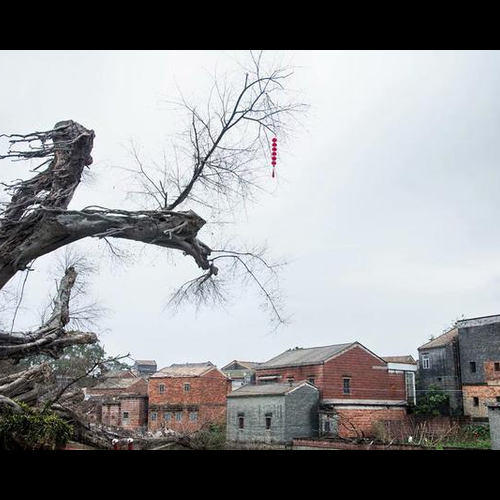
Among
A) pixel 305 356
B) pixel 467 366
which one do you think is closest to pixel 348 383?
pixel 305 356

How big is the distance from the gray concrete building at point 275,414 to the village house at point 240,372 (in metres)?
2.67

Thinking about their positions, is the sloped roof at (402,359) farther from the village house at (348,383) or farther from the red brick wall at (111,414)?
the red brick wall at (111,414)

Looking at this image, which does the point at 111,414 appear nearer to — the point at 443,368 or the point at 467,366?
the point at 443,368

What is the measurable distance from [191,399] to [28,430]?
8431 millimetres

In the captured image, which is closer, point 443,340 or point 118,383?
point 118,383

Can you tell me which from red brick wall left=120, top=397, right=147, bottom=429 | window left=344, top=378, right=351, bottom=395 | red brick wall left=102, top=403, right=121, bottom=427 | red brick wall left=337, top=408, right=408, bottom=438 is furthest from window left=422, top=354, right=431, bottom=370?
red brick wall left=102, top=403, right=121, bottom=427

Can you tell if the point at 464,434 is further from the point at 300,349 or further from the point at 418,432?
the point at 300,349

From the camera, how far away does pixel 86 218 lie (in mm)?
4367

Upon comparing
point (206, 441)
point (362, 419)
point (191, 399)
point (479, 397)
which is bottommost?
point (206, 441)

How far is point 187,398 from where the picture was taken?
1297 centimetres

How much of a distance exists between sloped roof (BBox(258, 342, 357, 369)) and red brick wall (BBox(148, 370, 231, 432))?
134 centimetres

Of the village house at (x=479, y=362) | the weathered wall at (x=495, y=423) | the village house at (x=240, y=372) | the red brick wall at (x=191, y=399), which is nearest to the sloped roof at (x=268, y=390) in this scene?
the red brick wall at (x=191, y=399)

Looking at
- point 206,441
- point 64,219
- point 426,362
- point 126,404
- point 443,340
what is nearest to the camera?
point 64,219
